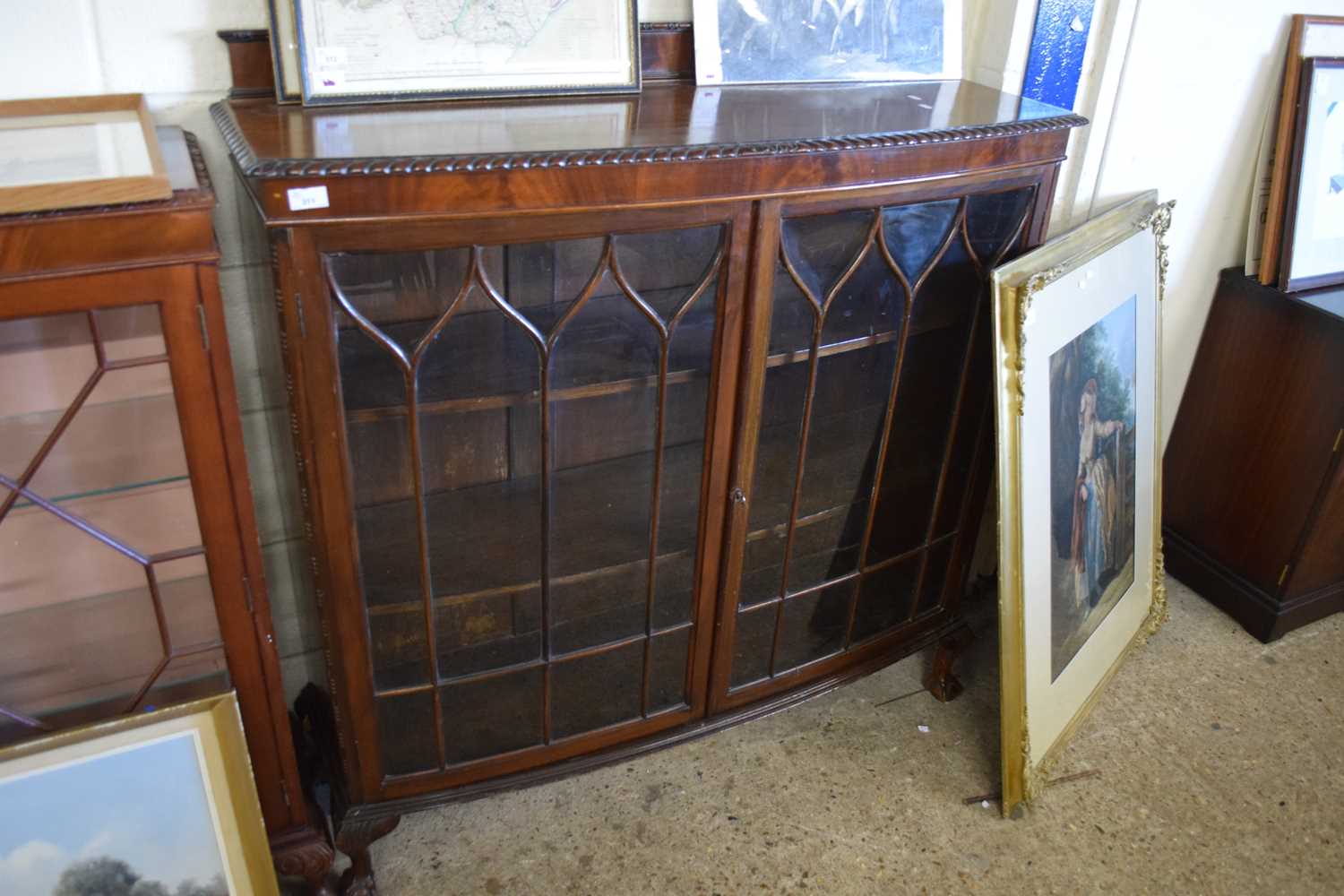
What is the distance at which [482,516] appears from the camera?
131 centimetres

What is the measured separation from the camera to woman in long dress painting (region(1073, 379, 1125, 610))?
1.75 meters

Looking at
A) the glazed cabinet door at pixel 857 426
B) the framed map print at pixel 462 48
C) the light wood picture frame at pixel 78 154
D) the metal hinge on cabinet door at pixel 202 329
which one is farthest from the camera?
the glazed cabinet door at pixel 857 426

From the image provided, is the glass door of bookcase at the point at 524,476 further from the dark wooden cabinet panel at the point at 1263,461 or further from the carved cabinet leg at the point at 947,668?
the dark wooden cabinet panel at the point at 1263,461

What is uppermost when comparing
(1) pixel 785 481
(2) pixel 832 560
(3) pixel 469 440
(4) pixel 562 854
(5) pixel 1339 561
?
(3) pixel 469 440

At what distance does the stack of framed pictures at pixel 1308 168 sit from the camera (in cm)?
197

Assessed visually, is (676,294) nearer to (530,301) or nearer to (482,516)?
(530,301)

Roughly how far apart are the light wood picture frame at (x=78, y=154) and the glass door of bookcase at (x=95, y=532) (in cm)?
13

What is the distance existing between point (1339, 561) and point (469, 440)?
6.39 ft

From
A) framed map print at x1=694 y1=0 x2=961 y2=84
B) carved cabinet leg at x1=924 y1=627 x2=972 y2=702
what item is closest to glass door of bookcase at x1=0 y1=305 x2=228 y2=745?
framed map print at x1=694 y1=0 x2=961 y2=84

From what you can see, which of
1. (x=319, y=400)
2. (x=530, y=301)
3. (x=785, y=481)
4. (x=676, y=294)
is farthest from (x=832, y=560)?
(x=319, y=400)

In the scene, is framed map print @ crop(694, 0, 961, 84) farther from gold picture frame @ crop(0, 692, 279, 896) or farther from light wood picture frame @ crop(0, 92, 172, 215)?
gold picture frame @ crop(0, 692, 279, 896)

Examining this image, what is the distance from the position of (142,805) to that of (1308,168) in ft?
7.63

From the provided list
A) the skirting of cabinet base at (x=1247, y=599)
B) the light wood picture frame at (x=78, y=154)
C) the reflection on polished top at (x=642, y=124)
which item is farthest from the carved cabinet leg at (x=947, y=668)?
the light wood picture frame at (x=78, y=154)

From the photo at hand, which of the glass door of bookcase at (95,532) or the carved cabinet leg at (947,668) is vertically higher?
the glass door of bookcase at (95,532)
